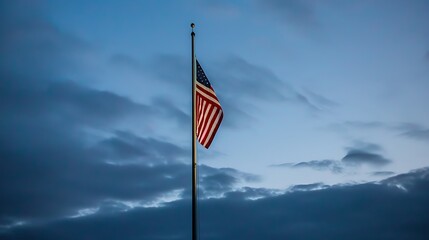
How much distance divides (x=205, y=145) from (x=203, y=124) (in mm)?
877

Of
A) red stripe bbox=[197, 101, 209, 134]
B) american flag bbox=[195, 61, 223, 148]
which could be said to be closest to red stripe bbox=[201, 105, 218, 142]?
american flag bbox=[195, 61, 223, 148]

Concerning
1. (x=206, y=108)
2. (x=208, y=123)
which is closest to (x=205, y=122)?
(x=208, y=123)

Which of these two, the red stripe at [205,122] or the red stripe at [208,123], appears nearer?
the red stripe at [205,122]

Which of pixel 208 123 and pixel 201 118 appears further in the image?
pixel 208 123

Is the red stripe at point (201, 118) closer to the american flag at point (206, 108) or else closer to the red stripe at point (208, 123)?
the american flag at point (206, 108)

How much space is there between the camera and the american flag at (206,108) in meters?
15.7

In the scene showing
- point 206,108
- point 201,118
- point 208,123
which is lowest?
point 208,123

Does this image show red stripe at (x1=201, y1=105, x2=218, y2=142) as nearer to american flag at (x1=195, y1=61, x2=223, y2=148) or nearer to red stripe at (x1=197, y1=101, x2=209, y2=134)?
american flag at (x1=195, y1=61, x2=223, y2=148)

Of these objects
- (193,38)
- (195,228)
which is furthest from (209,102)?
(195,228)

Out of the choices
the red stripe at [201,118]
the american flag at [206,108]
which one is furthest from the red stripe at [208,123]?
the red stripe at [201,118]

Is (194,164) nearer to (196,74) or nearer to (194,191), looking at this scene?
(194,191)

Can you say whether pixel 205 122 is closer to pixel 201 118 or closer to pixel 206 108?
pixel 201 118

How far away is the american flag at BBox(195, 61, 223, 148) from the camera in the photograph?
51.4ft

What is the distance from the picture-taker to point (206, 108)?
15891 millimetres
